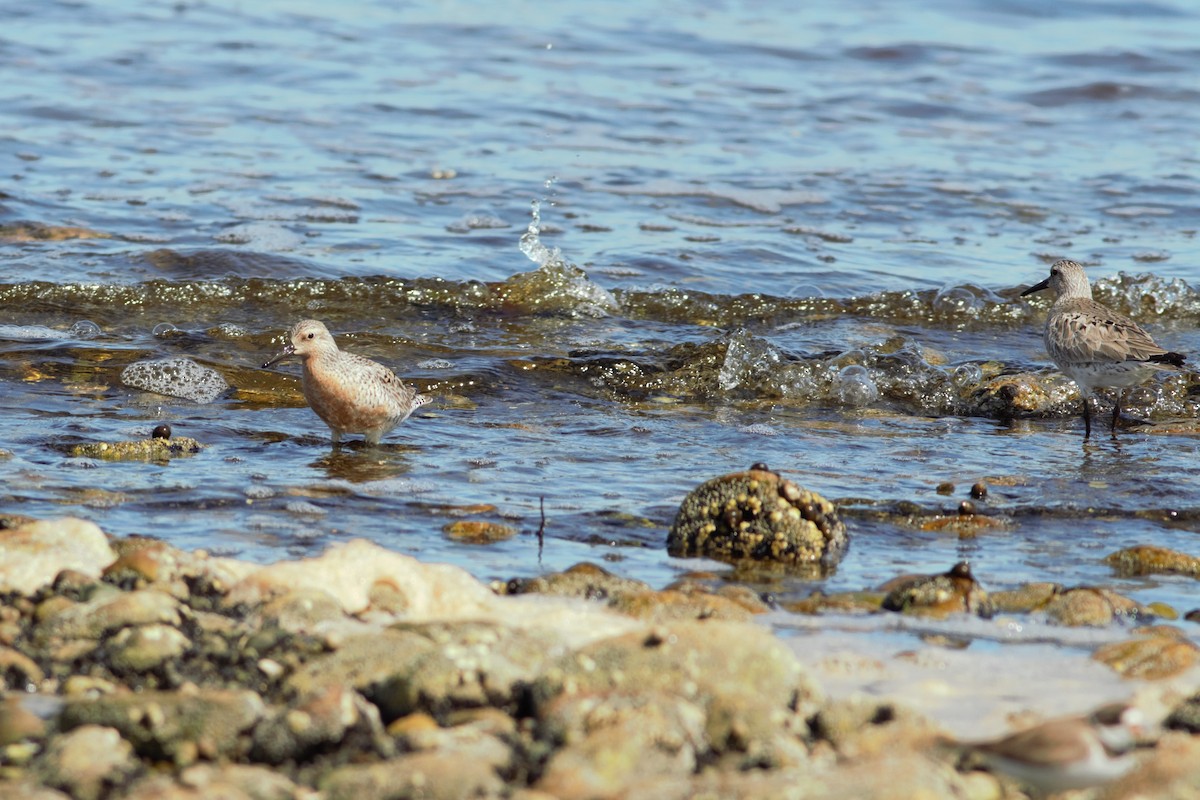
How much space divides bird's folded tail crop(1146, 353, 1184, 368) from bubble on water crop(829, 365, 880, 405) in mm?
1676

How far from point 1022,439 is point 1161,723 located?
177 inches

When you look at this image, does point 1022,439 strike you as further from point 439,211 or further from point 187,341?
point 439,211

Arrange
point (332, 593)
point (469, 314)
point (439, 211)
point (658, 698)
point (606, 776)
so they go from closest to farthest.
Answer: point (606, 776) → point (658, 698) → point (332, 593) → point (469, 314) → point (439, 211)

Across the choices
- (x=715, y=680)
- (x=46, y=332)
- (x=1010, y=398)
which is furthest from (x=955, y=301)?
(x=715, y=680)

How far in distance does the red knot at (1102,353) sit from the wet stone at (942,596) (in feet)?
12.1

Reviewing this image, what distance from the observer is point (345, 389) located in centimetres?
775

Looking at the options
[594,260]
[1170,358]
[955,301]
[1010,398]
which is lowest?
[1010,398]

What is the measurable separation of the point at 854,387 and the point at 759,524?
3489mm

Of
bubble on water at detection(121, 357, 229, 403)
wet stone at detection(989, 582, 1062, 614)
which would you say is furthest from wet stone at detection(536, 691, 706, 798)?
bubble on water at detection(121, 357, 229, 403)

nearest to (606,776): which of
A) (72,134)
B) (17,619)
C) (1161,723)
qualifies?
(1161,723)

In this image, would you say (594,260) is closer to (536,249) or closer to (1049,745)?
(536,249)

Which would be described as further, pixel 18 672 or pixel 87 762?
pixel 18 672

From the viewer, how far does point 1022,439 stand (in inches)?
336

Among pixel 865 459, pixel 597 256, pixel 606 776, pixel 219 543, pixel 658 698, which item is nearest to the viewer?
pixel 606 776
